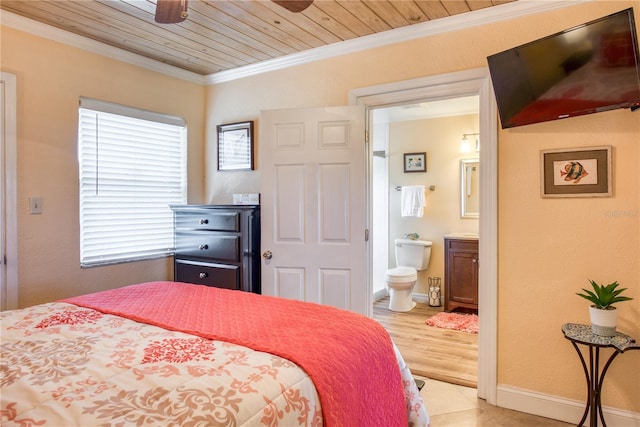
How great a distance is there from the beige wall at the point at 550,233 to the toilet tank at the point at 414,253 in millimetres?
2365

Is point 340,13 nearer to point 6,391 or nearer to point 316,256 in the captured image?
point 316,256

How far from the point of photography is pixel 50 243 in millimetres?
2621

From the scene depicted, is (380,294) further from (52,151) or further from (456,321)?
(52,151)

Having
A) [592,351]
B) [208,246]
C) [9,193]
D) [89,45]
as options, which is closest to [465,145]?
[592,351]

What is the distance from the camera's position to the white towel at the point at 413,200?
188 inches

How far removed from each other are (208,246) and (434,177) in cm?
302

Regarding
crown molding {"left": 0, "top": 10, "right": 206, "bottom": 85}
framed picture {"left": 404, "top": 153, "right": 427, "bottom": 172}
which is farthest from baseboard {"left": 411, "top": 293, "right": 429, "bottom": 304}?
crown molding {"left": 0, "top": 10, "right": 206, "bottom": 85}

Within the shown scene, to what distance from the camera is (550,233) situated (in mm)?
2217

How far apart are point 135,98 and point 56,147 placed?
737mm

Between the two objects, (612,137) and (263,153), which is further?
(263,153)

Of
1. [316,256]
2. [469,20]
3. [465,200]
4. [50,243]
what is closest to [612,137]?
[469,20]

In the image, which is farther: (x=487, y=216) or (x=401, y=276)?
(x=401, y=276)

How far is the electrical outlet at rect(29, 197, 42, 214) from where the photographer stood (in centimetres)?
251

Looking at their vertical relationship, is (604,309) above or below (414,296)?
above
